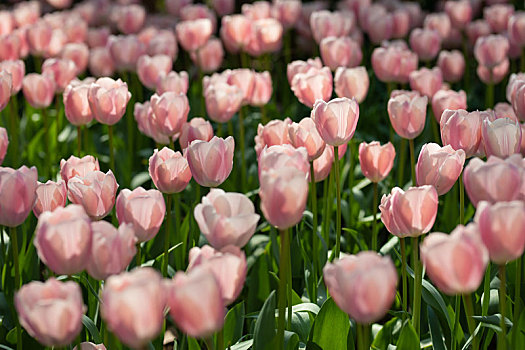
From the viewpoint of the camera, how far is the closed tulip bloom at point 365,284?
1.00 metres

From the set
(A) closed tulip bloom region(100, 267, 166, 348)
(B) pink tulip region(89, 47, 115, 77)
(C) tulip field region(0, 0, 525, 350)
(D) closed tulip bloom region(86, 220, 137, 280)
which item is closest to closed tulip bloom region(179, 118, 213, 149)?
(C) tulip field region(0, 0, 525, 350)

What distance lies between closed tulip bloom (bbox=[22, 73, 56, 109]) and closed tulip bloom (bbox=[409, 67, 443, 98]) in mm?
1314

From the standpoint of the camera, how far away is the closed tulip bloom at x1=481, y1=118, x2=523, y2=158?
1.53 m

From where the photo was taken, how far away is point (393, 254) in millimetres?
2102

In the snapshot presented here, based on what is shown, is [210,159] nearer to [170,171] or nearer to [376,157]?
[170,171]

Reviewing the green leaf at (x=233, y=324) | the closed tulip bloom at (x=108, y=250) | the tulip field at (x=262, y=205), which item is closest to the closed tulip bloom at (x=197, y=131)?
the tulip field at (x=262, y=205)

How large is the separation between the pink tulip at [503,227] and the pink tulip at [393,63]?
1.69 meters

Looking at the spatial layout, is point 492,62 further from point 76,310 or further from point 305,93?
point 76,310

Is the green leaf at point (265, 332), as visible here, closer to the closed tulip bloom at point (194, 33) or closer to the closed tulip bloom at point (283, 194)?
the closed tulip bloom at point (283, 194)

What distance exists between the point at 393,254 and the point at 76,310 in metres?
1.28

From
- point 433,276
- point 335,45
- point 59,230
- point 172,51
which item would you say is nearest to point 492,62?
point 335,45

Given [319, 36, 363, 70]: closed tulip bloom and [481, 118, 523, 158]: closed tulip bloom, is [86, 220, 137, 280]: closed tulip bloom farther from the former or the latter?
[319, 36, 363, 70]: closed tulip bloom

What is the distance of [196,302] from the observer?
95cm

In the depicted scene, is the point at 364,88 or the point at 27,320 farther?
the point at 364,88
